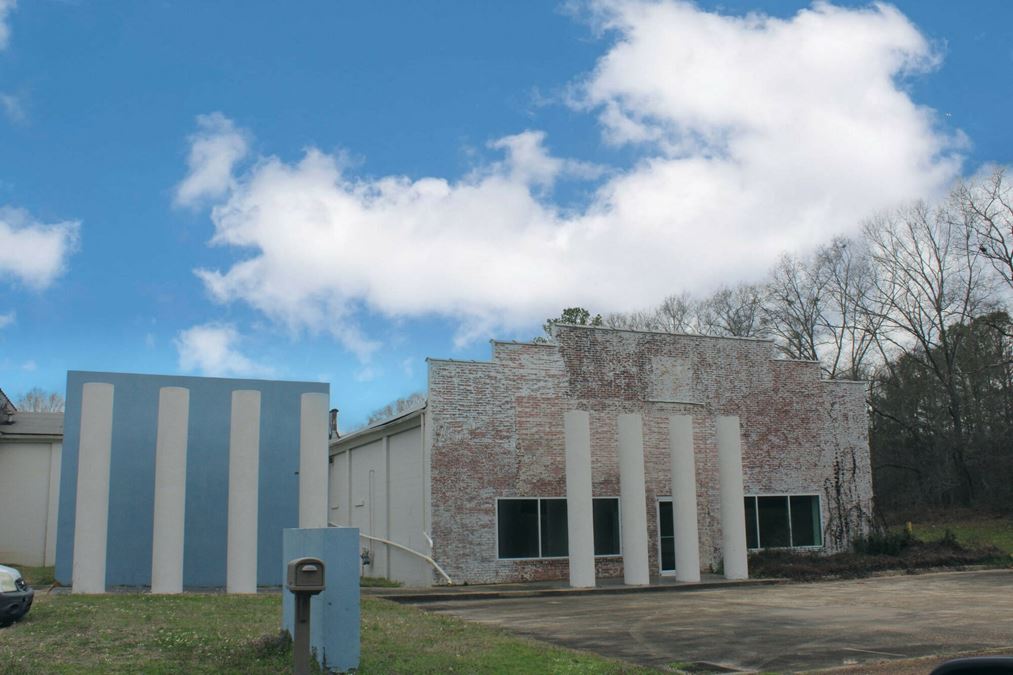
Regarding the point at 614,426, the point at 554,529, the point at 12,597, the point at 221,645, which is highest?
the point at 614,426

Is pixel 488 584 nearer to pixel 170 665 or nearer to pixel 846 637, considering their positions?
pixel 846 637

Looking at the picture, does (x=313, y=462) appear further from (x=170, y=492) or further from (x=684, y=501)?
(x=684, y=501)

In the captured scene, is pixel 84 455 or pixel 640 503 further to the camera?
pixel 640 503

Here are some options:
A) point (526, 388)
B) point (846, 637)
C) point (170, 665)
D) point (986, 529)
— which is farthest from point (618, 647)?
point (986, 529)

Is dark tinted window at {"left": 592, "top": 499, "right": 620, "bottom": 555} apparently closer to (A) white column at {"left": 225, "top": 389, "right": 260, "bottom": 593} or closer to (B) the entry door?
(B) the entry door

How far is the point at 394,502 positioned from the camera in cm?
2683

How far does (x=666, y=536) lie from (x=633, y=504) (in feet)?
13.2

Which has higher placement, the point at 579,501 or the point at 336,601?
the point at 579,501

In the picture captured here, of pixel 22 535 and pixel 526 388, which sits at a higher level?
pixel 526 388

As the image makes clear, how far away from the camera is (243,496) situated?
19594mm

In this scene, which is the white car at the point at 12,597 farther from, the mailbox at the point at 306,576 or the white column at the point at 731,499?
the white column at the point at 731,499

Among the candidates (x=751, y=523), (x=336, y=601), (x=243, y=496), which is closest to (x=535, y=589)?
(x=243, y=496)

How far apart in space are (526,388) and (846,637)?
1334 centimetres

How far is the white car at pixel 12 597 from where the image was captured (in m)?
→ 12.4
